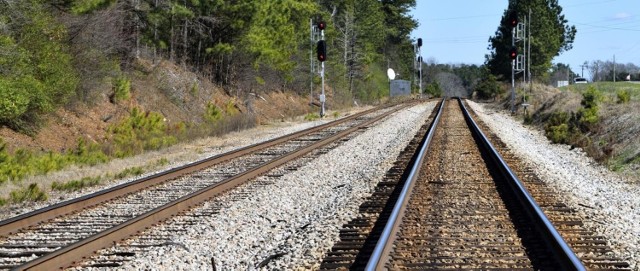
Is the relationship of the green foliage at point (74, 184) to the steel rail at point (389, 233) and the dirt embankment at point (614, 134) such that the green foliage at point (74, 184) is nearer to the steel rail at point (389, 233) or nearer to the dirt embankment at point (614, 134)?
the steel rail at point (389, 233)

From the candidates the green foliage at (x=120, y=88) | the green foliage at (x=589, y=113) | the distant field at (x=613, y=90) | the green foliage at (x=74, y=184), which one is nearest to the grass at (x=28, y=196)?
the green foliage at (x=74, y=184)

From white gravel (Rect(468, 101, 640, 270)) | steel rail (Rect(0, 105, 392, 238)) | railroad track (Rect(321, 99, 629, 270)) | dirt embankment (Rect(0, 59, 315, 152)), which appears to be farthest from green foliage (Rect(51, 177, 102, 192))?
white gravel (Rect(468, 101, 640, 270))

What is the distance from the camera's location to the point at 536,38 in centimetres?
7319

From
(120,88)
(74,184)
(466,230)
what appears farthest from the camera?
(120,88)

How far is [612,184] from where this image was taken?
40.7 ft

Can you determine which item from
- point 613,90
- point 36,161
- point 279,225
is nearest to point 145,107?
point 36,161

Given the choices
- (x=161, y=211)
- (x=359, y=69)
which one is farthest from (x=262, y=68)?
(x=161, y=211)

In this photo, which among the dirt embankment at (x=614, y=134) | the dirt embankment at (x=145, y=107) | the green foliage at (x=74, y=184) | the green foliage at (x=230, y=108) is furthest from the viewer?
the green foliage at (x=230, y=108)

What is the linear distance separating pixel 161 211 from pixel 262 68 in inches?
1386

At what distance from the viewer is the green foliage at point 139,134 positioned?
2125cm

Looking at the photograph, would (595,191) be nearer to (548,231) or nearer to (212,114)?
(548,231)

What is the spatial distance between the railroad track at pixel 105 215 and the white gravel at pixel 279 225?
37 cm

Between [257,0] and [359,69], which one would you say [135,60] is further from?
[359,69]

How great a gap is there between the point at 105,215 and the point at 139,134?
1474 cm
